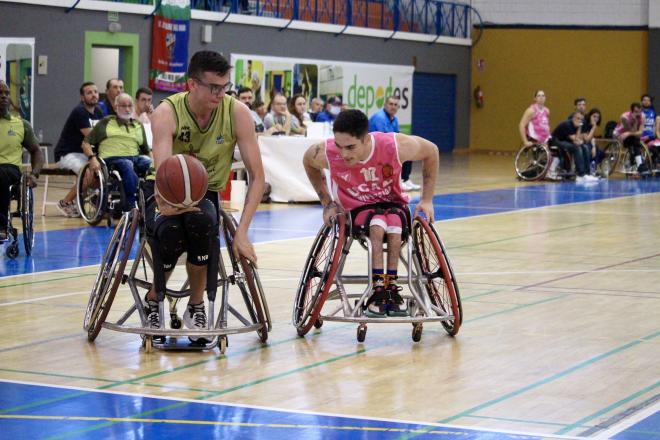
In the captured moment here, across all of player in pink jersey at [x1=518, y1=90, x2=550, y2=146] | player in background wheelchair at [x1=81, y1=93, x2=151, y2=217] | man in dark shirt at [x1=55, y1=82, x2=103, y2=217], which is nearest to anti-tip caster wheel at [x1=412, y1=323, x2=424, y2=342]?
player in background wheelchair at [x1=81, y1=93, x2=151, y2=217]

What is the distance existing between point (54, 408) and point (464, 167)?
19894 millimetres

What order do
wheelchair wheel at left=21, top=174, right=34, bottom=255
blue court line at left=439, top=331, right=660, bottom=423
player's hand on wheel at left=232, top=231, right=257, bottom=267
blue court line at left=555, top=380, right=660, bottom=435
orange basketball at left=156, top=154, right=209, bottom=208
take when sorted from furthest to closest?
wheelchair wheel at left=21, top=174, right=34, bottom=255, player's hand on wheel at left=232, top=231, right=257, bottom=267, orange basketball at left=156, top=154, right=209, bottom=208, blue court line at left=439, top=331, right=660, bottom=423, blue court line at left=555, top=380, right=660, bottom=435

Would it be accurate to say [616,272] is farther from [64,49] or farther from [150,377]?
[64,49]

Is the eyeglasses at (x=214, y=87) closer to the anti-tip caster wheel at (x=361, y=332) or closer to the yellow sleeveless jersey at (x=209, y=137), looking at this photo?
the yellow sleeveless jersey at (x=209, y=137)

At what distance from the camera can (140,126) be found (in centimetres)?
1216

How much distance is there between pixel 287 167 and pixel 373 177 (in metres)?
8.60

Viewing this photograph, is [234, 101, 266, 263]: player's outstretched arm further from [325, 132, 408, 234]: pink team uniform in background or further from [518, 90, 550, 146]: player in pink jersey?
[518, 90, 550, 146]: player in pink jersey

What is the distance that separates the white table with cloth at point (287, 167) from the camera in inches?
587

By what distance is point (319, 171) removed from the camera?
265 inches

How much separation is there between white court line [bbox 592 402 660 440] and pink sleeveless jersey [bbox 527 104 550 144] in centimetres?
1526

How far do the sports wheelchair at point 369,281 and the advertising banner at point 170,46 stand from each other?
48.8 ft

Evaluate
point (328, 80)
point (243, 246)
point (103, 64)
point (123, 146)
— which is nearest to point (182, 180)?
point (243, 246)

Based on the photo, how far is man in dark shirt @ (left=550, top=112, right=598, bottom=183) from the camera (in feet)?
65.8

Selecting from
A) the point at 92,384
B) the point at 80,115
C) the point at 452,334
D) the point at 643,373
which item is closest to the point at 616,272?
the point at 452,334
